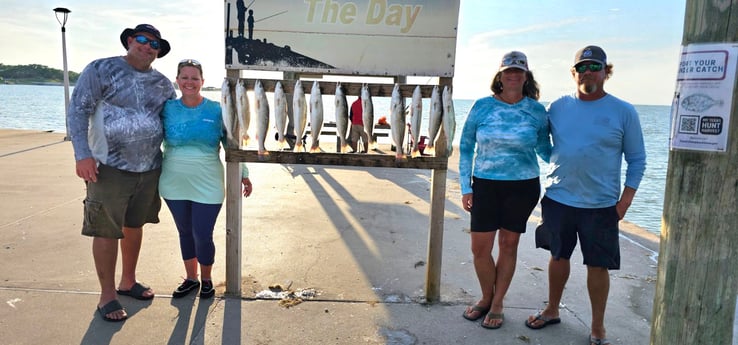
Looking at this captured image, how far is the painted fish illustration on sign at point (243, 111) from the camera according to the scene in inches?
135

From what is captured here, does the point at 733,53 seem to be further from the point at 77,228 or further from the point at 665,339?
the point at 77,228

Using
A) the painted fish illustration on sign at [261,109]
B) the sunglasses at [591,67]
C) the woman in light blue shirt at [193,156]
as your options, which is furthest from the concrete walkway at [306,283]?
the sunglasses at [591,67]

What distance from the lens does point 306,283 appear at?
164 inches

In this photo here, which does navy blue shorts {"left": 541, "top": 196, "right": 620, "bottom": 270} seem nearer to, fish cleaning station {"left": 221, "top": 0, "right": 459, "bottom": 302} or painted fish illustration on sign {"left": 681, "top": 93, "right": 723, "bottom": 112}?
fish cleaning station {"left": 221, "top": 0, "right": 459, "bottom": 302}

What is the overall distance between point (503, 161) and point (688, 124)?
1353 mm

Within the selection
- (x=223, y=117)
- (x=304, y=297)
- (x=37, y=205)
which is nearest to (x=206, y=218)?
(x=223, y=117)

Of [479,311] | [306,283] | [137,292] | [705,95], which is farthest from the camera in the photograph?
[306,283]

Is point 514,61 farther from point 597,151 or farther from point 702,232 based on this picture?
point 702,232

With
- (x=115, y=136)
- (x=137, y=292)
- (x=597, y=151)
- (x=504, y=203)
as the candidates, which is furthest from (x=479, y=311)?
(x=115, y=136)

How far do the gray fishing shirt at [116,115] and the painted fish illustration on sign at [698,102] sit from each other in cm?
319

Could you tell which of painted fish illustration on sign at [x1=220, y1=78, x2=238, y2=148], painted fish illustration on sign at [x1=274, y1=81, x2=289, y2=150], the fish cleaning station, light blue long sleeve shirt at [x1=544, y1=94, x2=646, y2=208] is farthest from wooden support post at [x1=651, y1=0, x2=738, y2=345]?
painted fish illustration on sign at [x1=220, y1=78, x2=238, y2=148]

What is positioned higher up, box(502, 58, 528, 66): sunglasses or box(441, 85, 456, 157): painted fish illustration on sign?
box(502, 58, 528, 66): sunglasses

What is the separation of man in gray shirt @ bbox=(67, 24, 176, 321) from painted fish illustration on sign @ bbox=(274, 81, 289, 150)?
0.85 m

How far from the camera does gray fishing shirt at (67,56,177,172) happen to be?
3147 mm
